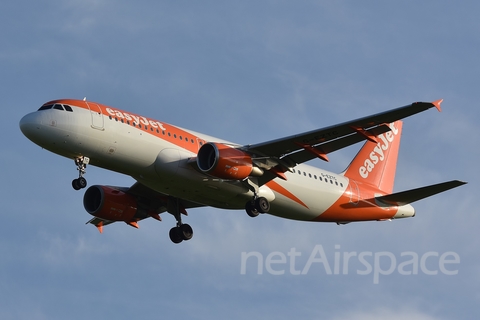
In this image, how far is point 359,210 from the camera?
46.1 metres

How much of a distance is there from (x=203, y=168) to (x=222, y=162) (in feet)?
3.16

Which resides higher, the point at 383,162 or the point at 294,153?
the point at 383,162

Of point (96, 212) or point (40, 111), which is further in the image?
point (96, 212)

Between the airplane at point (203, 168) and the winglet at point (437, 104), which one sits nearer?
the winglet at point (437, 104)

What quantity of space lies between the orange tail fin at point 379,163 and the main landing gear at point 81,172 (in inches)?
625

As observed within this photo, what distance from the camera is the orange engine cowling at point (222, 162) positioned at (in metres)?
39.0

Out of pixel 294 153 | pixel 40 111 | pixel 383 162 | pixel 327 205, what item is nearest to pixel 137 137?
pixel 40 111

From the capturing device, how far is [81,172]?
1531 inches

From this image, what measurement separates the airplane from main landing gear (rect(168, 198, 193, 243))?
5 cm

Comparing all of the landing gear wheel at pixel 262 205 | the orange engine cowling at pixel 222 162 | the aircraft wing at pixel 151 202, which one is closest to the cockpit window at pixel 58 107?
the orange engine cowling at pixel 222 162

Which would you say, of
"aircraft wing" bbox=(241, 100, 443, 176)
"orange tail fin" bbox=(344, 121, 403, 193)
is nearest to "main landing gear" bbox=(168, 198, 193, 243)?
"aircraft wing" bbox=(241, 100, 443, 176)

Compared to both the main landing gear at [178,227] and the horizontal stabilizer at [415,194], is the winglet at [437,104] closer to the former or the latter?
the horizontal stabilizer at [415,194]

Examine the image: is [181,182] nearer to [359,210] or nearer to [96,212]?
[96,212]

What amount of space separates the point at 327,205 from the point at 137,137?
11333 millimetres
